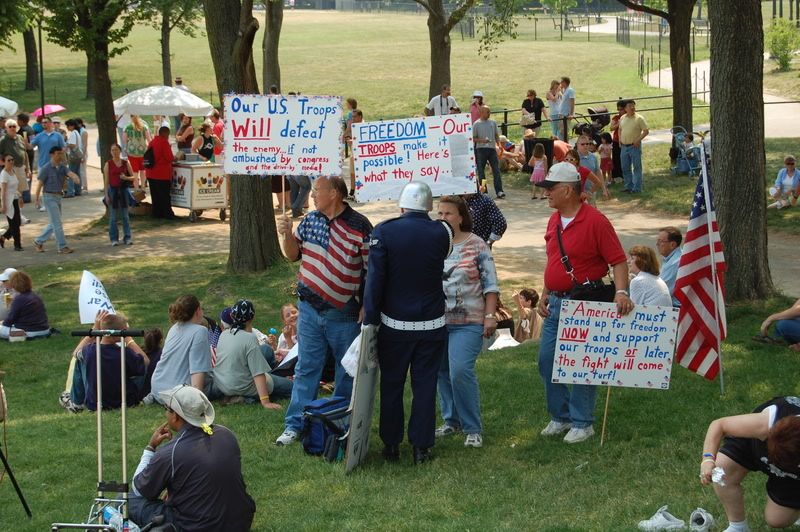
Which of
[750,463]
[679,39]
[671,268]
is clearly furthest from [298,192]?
[750,463]

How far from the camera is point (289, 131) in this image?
32.8 feet

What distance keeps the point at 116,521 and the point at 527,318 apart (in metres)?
7.07

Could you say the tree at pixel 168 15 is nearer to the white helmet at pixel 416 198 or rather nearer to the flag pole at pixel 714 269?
the flag pole at pixel 714 269

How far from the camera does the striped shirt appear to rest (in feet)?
26.9

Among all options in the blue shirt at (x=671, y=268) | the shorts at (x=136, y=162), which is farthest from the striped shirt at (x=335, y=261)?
the shorts at (x=136, y=162)

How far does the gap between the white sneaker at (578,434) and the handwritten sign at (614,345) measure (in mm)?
474

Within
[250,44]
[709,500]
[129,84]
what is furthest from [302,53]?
[709,500]

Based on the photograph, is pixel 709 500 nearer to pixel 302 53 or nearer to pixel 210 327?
pixel 210 327

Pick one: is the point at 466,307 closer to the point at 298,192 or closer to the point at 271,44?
the point at 298,192

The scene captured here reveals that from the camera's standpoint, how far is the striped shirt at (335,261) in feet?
26.9

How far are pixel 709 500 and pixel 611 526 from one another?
2.28 feet

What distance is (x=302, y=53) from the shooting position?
66.6 meters

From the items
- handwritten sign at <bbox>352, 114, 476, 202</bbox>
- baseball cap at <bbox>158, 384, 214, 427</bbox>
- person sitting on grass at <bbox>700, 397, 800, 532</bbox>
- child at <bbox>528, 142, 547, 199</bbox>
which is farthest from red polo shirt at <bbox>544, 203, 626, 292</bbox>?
child at <bbox>528, 142, 547, 199</bbox>

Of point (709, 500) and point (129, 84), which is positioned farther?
point (129, 84)
